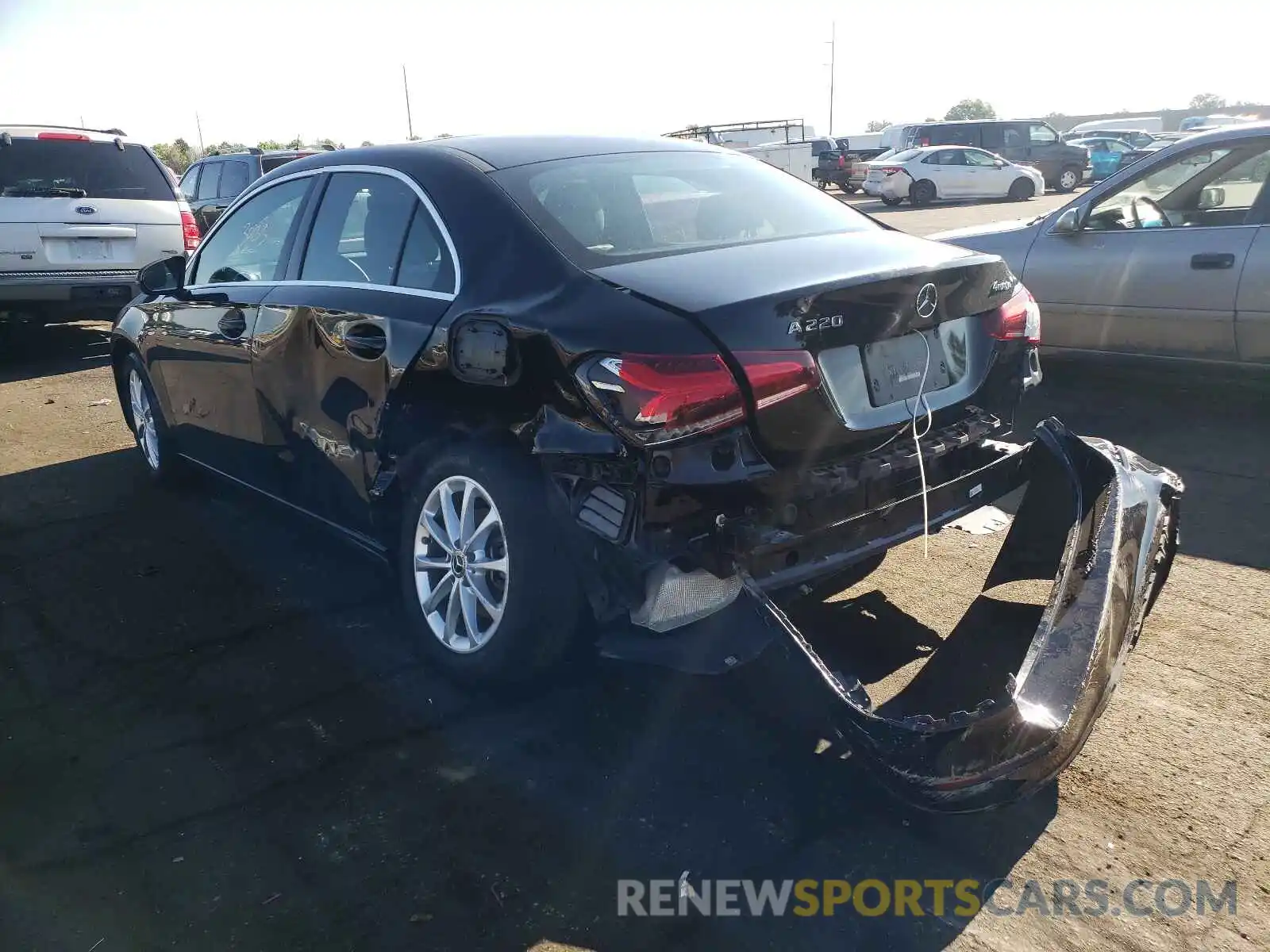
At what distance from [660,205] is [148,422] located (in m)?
3.65

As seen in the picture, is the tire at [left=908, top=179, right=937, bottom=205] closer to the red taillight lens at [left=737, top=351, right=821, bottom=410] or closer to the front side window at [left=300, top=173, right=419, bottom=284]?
the front side window at [left=300, top=173, right=419, bottom=284]

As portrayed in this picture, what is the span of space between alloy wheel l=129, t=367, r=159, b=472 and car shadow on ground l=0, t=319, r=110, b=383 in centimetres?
326

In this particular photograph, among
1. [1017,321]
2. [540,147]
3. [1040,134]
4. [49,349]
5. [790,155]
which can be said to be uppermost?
[540,147]

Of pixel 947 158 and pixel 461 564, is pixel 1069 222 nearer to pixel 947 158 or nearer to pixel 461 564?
pixel 461 564

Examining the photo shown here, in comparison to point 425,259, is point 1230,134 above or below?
above

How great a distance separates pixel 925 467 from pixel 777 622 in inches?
31.3

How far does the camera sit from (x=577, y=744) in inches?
128

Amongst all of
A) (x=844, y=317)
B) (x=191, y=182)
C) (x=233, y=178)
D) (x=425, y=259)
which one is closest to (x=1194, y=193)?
(x=844, y=317)

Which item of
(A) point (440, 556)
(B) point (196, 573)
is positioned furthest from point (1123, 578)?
(B) point (196, 573)

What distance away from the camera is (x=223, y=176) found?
16.0 m

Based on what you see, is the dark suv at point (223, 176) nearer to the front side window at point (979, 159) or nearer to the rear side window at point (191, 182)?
the rear side window at point (191, 182)

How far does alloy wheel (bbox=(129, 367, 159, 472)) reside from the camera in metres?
5.85

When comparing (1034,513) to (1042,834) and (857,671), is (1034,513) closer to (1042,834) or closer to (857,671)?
(857,671)

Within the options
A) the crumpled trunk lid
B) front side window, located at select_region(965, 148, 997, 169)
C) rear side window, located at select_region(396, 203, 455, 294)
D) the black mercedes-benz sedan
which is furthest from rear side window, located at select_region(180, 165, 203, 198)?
front side window, located at select_region(965, 148, 997, 169)
